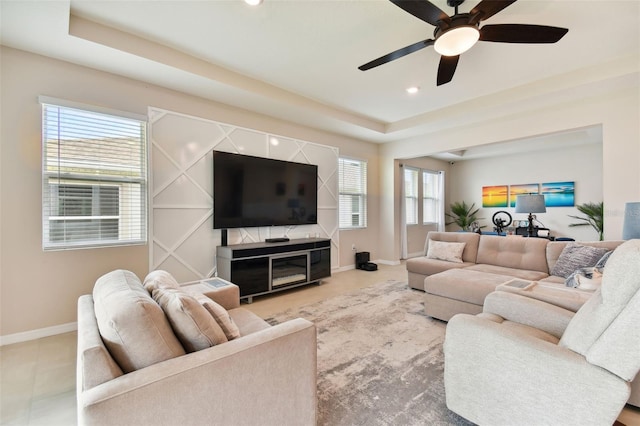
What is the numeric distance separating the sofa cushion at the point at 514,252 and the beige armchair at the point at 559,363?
2.09m

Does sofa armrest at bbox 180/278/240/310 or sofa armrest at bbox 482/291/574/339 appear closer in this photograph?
sofa armrest at bbox 482/291/574/339

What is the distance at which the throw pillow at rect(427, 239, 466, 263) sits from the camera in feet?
13.2

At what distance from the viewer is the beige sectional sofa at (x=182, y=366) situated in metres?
0.98

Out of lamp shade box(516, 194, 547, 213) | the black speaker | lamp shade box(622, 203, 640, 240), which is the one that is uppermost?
lamp shade box(516, 194, 547, 213)

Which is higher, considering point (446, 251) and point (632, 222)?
point (632, 222)

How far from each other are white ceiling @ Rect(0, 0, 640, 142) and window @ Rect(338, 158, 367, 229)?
181 cm

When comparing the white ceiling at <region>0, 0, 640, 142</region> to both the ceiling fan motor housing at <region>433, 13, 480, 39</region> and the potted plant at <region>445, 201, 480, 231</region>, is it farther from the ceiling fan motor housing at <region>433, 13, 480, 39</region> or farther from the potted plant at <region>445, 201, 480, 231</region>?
the potted plant at <region>445, 201, 480, 231</region>

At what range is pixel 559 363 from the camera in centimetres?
124

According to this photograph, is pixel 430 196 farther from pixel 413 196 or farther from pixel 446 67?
pixel 446 67

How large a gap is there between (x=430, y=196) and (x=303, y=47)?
6.10 m

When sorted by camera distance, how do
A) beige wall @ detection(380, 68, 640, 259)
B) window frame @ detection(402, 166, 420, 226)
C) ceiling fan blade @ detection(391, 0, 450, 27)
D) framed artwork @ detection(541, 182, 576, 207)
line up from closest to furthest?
ceiling fan blade @ detection(391, 0, 450, 27)
beige wall @ detection(380, 68, 640, 259)
framed artwork @ detection(541, 182, 576, 207)
window frame @ detection(402, 166, 420, 226)

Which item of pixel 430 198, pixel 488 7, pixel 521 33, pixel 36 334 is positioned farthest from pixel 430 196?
pixel 36 334

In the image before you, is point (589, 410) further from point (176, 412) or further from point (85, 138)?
point (85, 138)

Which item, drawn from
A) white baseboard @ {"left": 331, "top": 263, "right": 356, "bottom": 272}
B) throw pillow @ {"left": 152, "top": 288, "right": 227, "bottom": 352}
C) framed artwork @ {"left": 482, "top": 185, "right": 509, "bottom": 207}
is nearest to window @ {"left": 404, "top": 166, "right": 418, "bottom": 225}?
framed artwork @ {"left": 482, "top": 185, "right": 509, "bottom": 207}
